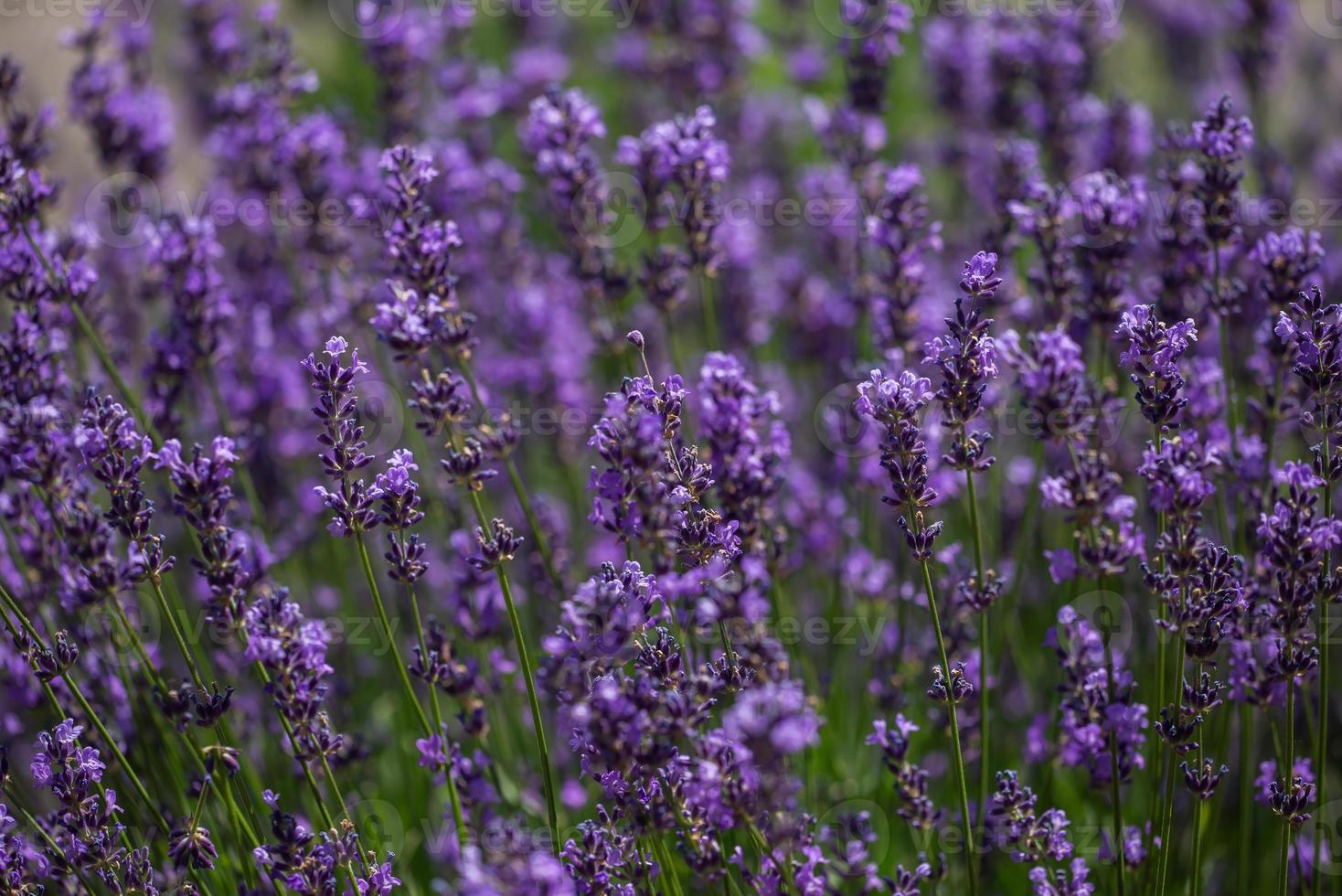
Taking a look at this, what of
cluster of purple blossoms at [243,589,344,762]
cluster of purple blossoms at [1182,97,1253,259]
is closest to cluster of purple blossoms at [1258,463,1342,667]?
cluster of purple blossoms at [1182,97,1253,259]

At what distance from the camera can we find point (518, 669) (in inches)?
159

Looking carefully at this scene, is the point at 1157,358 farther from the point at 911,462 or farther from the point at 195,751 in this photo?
the point at 195,751

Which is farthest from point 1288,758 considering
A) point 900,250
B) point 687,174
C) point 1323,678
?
point 687,174

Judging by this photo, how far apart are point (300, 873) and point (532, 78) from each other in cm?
460

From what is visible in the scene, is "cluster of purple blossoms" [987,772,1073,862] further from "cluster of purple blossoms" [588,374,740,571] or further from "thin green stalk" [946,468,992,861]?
"cluster of purple blossoms" [588,374,740,571]

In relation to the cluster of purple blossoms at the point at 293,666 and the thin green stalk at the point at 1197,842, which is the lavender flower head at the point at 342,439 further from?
the thin green stalk at the point at 1197,842

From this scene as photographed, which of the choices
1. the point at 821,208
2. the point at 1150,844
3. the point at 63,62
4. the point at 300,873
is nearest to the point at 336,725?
the point at 300,873

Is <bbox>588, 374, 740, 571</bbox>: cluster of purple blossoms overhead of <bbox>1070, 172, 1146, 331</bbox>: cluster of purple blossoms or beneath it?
beneath

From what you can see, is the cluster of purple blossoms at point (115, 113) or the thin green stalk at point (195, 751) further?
the cluster of purple blossoms at point (115, 113)

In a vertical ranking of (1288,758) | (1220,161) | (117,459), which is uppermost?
(1220,161)

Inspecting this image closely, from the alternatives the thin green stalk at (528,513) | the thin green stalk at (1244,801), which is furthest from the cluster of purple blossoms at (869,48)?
the thin green stalk at (1244,801)

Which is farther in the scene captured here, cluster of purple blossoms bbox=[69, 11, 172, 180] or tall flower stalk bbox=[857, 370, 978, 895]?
cluster of purple blossoms bbox=[69, 11, 172, 180]

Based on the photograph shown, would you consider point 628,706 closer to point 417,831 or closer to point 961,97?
point 417,831

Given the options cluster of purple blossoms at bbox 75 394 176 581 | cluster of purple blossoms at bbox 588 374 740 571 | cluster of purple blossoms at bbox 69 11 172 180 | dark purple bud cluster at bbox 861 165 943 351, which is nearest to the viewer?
cluster of purple blossoms at bbox 588 374 740 571
